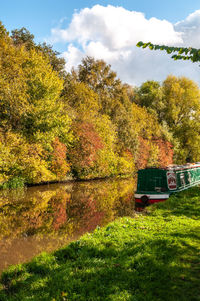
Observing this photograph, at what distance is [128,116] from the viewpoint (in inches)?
1251

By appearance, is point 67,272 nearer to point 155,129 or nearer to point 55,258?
point 55,258

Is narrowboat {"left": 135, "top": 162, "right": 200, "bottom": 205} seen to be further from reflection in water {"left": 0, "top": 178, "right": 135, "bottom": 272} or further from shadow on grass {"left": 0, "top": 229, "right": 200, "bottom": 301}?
shadow on grass {"left": 0, "top": 229, "right": 200, "bottom": 301}

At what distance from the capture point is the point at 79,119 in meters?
25.1

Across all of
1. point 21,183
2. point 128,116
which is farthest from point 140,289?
point 128,116

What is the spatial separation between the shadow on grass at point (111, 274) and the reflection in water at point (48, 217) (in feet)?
5.15

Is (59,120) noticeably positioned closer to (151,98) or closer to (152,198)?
(152,198)

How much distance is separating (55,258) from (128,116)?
27.6 meters

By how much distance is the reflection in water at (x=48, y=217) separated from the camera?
7477 millimetres

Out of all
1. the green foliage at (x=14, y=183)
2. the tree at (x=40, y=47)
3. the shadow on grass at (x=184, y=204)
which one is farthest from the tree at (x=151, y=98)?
the shadow on grass at (x=184, y=204)

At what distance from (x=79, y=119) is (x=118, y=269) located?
842 inches

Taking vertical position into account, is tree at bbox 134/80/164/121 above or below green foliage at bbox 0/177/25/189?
above

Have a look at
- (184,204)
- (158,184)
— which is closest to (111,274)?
(184,204)

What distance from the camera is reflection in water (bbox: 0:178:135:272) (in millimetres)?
7477

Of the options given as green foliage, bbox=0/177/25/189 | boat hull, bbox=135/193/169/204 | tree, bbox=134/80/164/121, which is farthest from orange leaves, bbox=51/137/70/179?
tree, bbox=134/80/164/121
